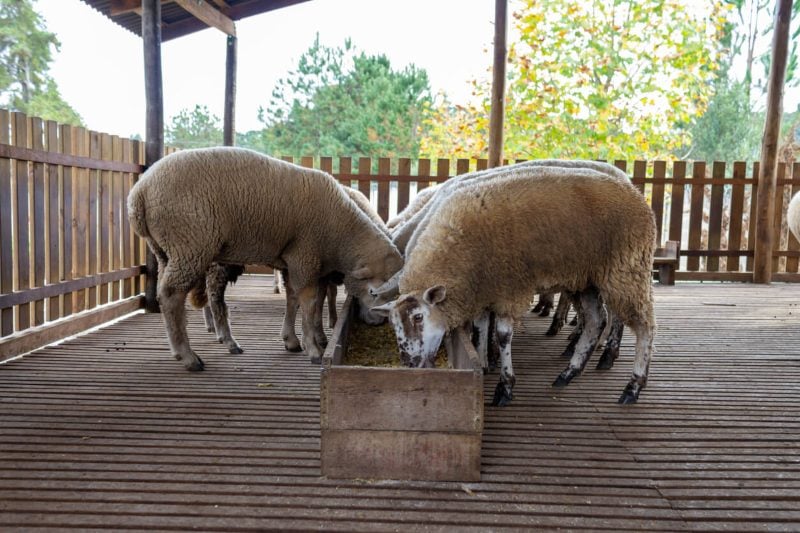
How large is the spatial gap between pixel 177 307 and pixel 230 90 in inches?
247

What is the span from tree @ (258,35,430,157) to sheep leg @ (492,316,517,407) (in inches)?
830

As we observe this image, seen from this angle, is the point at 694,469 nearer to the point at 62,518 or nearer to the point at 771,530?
the point at 771,530

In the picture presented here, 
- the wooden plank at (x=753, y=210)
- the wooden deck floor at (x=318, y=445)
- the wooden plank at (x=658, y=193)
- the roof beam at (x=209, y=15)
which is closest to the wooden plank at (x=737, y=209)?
the wooden plank at (x=753, y=210)

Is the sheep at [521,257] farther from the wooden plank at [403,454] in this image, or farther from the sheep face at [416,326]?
the wooden plank at [403,454]

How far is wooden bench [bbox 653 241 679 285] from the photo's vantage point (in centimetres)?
1059

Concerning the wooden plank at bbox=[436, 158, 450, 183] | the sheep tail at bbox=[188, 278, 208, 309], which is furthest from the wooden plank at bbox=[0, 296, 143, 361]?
the wooden plank at bbox=[436, 158, 450, 183]

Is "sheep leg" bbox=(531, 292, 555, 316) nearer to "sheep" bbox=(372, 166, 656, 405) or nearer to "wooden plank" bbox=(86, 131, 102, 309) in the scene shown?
"sheep" bbox=(372, 166, 656, 405)

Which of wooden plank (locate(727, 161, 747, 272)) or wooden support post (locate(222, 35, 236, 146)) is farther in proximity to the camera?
wooden plank (locate(727, 161, 747, 272))

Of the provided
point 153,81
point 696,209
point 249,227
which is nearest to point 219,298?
point 249,227

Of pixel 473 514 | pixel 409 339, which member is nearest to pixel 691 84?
pixel 409 339

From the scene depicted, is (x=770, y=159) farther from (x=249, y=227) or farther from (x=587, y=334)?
(x=249, y=227)

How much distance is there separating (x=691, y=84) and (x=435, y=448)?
19.0m

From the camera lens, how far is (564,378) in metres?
4.95

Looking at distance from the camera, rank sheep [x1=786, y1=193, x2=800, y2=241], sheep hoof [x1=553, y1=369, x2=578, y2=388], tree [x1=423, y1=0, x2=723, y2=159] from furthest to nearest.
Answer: tree [x1=423, y1=0, x2=723, y2=159] < sheep [x1=786, y1=193, x2=800, y2=241] < sheep hoof [x1=553, y1=369, x2=578, y2=388]
